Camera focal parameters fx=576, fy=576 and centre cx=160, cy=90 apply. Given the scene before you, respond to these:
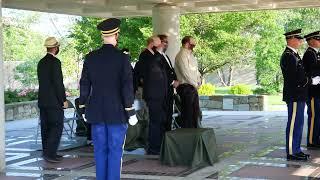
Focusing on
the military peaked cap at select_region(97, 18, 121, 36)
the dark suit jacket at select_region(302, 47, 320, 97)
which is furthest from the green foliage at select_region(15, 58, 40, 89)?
the military peaked cap at select_region(97, 18, 121, 36)

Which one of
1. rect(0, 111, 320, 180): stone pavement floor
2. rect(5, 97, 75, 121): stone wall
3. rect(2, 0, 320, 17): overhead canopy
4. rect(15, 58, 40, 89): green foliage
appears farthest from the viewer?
rect(15, 58, 40, 89): green foliage

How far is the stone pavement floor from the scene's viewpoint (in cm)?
684

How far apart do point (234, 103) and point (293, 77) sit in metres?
9.79

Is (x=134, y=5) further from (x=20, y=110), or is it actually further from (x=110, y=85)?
(x=110, y=85)

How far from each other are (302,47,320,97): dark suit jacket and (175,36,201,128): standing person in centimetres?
170

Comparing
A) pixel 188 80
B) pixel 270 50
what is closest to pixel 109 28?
pixel 188 80

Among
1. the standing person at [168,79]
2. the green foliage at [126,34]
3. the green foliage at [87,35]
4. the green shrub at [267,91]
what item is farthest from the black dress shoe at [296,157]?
the green shrub at [267,91]

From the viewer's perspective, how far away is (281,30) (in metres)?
21.4

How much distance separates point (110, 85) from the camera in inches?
214

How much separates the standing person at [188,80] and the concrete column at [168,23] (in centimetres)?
394

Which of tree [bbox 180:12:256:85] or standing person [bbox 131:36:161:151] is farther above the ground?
tree [bbox 180:12:256:85]

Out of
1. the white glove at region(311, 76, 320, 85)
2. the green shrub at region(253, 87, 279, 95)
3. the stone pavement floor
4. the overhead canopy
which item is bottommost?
the stone pavement floor

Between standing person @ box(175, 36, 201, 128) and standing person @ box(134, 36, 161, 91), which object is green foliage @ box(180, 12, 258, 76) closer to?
standing person @ box(175, 36, 201, 128)

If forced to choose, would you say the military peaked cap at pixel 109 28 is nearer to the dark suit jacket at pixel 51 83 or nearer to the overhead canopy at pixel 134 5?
the dark suit jacket at pixel 51 83
